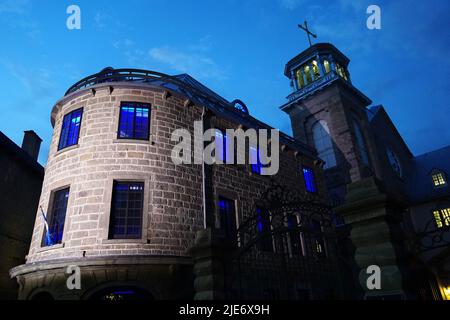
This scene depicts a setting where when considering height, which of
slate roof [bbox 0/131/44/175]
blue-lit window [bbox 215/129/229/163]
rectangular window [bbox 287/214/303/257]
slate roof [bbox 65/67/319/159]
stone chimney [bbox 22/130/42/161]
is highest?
stone chimney [bbox 22/130/42/161]

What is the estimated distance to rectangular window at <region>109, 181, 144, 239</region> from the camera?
11.2m

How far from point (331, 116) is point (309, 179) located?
1033 centimetres

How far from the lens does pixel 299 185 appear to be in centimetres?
1895

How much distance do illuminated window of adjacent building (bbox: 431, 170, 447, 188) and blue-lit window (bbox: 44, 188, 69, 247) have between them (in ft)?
102

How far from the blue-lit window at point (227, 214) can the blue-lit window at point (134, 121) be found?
4.52 metres

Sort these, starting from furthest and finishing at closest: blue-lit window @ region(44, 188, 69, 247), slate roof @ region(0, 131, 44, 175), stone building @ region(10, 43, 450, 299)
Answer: slate roof @ region(0, 131, 44, 175) < blue-lit window @ region(44, 188, 69, 247) < stone building @ region(10, 43, 450, 299)

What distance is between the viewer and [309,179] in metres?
20.4

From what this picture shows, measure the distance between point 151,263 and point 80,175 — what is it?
4452mm

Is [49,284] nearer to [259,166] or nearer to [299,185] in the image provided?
[259,166]

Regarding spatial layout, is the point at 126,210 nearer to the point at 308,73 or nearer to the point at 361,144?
the point at 361,144

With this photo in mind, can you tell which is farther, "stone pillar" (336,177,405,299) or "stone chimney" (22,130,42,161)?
"stone chimney" (22,130,42,161)

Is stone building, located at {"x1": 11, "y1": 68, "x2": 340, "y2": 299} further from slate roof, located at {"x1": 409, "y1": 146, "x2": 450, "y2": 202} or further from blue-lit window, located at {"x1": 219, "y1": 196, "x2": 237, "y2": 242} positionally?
slate roof, located at {"x1": 409, "y1": 146, "x2": 450, "y2": 202}

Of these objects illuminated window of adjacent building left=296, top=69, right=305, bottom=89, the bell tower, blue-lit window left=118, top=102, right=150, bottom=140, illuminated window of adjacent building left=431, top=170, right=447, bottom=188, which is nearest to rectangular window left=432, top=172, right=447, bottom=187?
illuminated window of adjacent building left=431, top=170, right=447, bottom=188

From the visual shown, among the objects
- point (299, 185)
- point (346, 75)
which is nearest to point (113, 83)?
point (299, 185)
